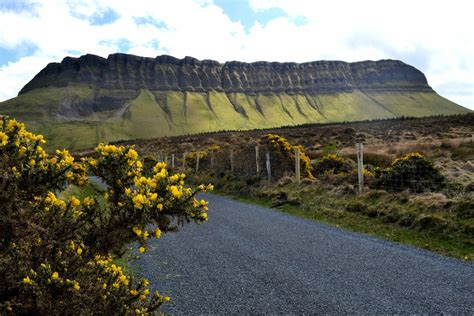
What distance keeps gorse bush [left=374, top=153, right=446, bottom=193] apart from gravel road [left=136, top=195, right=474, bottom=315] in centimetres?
458

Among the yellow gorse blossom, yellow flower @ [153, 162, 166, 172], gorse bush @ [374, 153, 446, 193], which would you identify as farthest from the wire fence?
the yellow gorse blossom

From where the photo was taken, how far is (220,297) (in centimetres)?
575

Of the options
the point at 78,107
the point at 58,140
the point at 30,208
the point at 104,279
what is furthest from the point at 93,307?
the point at 78,107

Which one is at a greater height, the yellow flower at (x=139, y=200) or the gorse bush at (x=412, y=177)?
the yellow flower at (x=139, y=200)

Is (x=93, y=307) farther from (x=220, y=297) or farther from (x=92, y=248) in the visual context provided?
(x=220, y=297)

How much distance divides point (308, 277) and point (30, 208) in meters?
4.68

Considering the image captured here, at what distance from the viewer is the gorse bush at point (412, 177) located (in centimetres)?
1318

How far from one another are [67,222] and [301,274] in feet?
14.5

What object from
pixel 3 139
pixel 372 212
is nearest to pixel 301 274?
pixel 3 139

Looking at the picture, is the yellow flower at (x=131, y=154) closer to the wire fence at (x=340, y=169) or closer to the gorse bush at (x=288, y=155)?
the wire fence at (x=340, y=169)

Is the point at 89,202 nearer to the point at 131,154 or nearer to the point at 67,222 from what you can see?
the point at 67,222

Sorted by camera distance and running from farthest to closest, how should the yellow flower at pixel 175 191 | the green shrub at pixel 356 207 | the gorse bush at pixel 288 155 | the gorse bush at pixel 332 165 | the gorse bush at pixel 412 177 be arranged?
the gorse bush at pixel 332 165, the gorse bush at pixel 288 155, the gorse bush at pixel 412 177, the green shrub at pixel 356 207, the yellow flower at pixel 175 191

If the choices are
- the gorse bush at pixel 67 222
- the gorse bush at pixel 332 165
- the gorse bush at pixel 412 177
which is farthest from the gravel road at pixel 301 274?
the gorse bush at pixel 332 165

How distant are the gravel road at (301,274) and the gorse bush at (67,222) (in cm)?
239
